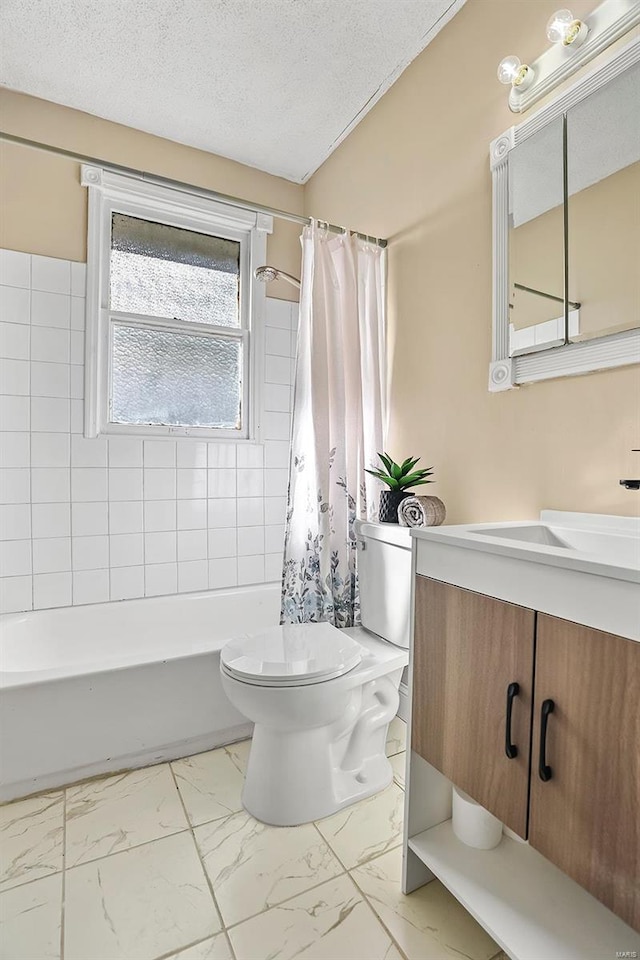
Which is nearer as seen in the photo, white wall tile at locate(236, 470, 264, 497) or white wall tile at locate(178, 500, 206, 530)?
white wall tile at locate(178, 500, 206, 530)

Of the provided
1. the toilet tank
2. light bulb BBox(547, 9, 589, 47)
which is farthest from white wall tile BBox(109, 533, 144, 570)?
light bulb BBox(547, 9, 589, 47)

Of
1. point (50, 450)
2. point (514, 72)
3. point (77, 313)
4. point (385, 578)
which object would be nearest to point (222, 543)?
point (50, 450)

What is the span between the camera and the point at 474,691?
102 centimetres

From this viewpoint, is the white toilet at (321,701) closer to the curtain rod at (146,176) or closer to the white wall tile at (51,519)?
the white wall tile at (51,519)

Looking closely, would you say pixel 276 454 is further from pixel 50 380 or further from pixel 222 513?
pixel 50 380

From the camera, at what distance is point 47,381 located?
7.08 feet

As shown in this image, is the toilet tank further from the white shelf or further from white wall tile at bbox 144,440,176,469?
white wall tile at bbox 144,440,176,469

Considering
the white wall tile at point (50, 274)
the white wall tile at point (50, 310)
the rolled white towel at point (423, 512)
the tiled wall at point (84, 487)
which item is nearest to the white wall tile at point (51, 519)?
the tiled wall at point (84, 487)

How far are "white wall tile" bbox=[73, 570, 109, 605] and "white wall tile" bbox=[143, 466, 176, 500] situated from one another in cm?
41

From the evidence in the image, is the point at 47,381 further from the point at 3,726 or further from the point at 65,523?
the point at 3,726

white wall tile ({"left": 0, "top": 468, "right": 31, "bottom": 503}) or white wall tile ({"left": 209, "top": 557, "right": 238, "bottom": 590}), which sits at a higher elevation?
white wall tile ({"left": 0, "top": 468, "right": 31, "bottom": 503})

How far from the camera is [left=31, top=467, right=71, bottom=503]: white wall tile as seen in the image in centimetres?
215

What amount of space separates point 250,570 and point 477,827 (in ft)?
5.42

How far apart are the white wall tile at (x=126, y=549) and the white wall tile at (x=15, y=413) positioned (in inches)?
24.3
